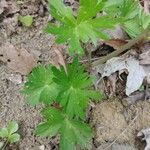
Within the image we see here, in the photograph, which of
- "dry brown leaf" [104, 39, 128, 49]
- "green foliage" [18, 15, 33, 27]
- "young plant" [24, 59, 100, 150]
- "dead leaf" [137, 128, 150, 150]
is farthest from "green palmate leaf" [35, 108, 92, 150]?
"green foliage" [18, 15, 33, 27]

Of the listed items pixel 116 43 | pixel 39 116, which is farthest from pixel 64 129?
pixel 116 43

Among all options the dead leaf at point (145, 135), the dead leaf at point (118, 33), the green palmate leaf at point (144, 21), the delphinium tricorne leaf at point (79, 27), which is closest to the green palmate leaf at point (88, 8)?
the delphinium tricorne leaf at point (79, 27)

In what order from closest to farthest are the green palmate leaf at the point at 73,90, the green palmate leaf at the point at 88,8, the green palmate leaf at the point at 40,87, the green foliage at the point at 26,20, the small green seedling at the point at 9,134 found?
1. the green palmate leaf at the point at 88,8
2. the green palmate leaf at the point at 73,90
3. the green palmate leaf at the point at 40,87
4. the small green seedling at the point at 9,134
5. the green foliage at the point at 26,20

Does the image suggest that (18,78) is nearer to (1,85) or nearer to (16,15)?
(1,85)

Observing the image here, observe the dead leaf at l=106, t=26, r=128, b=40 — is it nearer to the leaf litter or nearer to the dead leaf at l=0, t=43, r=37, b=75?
the leaf litter

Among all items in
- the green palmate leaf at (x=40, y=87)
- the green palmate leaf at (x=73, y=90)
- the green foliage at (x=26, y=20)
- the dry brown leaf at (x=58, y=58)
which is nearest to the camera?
the green palmate leaf at (x=73, y=90)

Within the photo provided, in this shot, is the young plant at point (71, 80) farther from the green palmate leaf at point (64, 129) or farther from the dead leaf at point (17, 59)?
the dead leaf at point (17, 59)

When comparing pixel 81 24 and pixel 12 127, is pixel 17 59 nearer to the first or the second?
pixel 12 127
